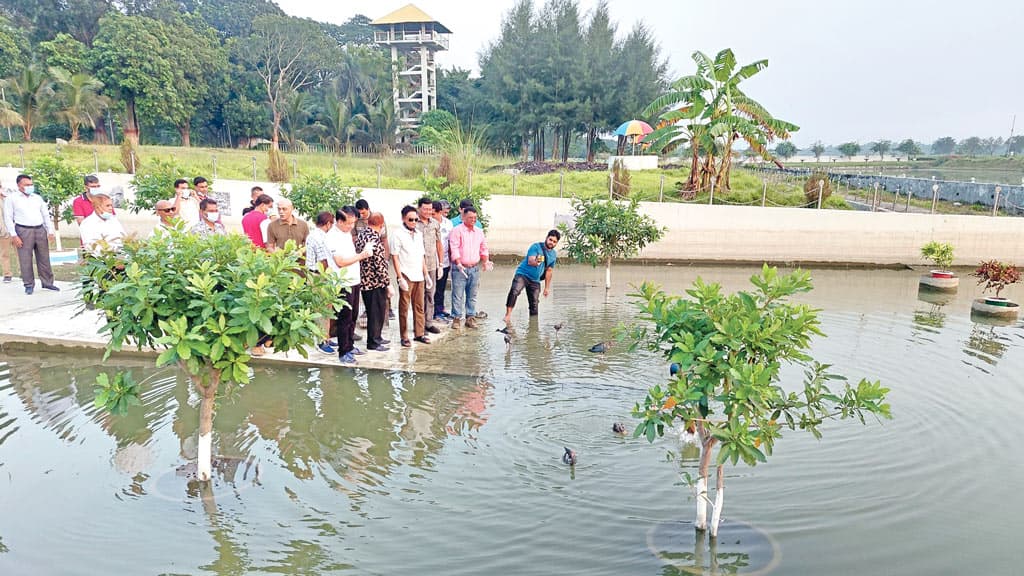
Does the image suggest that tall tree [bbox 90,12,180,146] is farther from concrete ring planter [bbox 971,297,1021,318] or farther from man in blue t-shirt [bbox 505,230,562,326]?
concrete ring planter [bbox 971,297,1021,318]

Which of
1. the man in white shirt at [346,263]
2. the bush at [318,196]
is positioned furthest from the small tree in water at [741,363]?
the bush at [318,196]

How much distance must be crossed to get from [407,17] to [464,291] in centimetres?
4950

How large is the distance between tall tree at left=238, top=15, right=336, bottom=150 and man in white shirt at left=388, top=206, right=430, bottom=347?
40.0 m

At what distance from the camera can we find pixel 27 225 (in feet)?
32.8

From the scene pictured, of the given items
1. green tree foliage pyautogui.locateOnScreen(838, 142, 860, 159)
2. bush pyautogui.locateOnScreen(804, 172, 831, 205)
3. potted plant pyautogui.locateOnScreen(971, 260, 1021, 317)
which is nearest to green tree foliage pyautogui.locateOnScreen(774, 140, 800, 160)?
green tree foliage pyautogui.locateOnScreen(838, 142, 860, 159)

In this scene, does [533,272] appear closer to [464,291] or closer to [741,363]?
[464,291]

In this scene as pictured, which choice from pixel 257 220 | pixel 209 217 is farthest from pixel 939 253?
pixel 209 217

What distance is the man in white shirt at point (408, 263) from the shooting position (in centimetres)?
839

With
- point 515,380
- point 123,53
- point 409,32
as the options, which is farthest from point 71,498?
point 409,32

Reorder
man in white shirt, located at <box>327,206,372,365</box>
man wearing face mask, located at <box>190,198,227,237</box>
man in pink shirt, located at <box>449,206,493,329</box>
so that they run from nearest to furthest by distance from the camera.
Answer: man in white shirt, located at <box>327,206,372,365</box>
man wearing face mask, located at <box>190,198,227,237</box>
man in pink shirt, located at <box>449,206,493,329</box>

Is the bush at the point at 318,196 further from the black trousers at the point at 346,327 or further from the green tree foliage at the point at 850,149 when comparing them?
the green tree foliage at the point at 850,149

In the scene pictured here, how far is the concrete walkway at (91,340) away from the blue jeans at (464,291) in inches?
20.9

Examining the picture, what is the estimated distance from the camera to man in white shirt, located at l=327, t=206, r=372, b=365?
7.55 m

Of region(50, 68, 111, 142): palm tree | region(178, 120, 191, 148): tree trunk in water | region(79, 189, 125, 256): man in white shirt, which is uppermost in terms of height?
region(50, 68, 111, 142): palm tree
